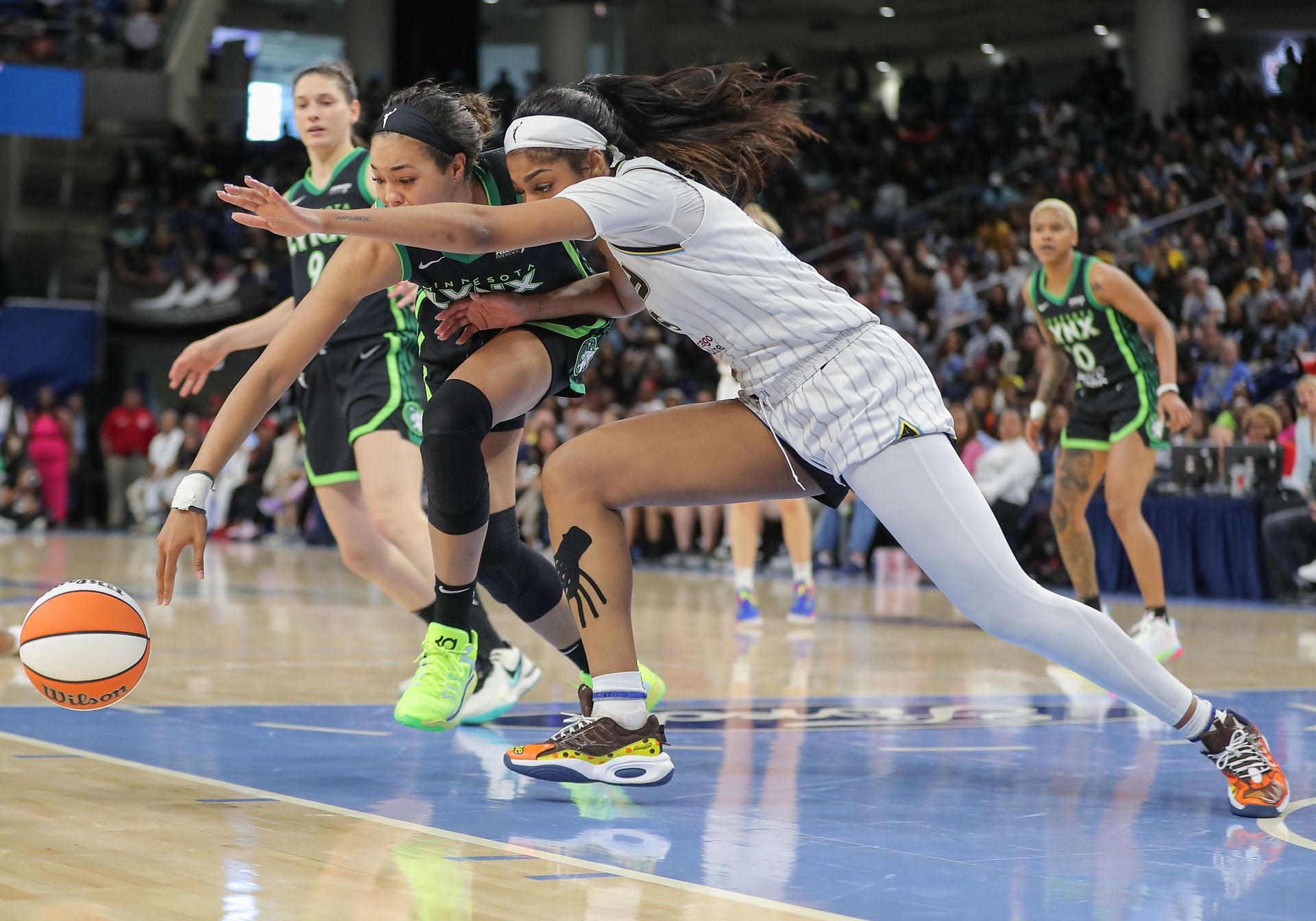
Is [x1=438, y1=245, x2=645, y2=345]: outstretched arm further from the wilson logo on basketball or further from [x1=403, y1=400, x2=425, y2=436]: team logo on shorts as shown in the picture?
the wilson logo on basketball

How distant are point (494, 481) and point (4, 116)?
66.3ft

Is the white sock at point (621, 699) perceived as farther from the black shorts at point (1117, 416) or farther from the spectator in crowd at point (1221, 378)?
the spectator in crowd at point (1221, 378)

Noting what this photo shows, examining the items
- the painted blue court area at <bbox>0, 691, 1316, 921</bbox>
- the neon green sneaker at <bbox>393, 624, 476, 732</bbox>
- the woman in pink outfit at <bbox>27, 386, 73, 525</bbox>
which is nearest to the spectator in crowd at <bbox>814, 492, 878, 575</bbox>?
the painted blue court area at <bbox>0, 691, 1316, 921</bbox>

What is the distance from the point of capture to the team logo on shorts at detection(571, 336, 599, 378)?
432 cm

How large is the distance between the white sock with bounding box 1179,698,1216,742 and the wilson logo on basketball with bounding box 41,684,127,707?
257 cm

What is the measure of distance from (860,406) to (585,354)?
41.2 inches

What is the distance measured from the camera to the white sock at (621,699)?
3750 millimetres

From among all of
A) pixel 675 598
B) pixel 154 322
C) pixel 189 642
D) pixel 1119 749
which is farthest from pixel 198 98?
pixel 1119 749

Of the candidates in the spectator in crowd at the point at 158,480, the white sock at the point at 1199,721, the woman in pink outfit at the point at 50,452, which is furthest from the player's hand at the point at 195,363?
the woman in pink outfit at the point at 50,452

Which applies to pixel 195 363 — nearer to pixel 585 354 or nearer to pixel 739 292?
pixel 585 354

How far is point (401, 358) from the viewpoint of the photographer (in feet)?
17.5

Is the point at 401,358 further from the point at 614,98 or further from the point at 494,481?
the point at 614,98

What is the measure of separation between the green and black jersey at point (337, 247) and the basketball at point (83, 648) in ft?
5.12

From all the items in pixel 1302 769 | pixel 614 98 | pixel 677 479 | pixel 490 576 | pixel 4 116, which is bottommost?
pixel 1302 769
